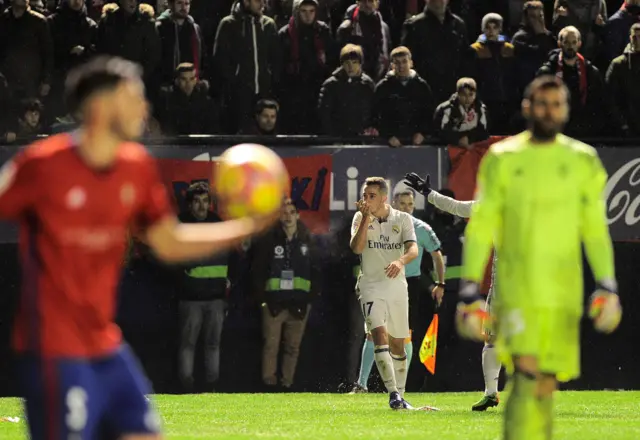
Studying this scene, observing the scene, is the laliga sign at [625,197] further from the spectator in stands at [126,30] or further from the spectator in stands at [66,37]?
the spectator in stands at [66,37]

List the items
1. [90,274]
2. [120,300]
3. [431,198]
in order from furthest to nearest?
[120,300] → [431,198] → [90,274]

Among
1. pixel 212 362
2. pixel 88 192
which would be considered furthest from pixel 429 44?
pixel 88 192

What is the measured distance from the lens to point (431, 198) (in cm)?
1398

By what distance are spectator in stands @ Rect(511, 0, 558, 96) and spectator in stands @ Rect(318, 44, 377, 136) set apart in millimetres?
2007

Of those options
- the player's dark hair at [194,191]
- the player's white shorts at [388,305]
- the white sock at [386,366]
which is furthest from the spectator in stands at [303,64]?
the white sock at [386,366]

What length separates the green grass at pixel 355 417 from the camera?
11.7 metres

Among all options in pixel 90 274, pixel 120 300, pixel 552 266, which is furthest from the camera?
pixel 120 300

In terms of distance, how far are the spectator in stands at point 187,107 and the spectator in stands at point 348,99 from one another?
1362mm

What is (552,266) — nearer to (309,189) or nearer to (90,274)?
(90,274)

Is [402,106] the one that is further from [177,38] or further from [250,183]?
[250,183]

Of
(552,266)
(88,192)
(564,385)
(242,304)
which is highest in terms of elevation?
(88,192)

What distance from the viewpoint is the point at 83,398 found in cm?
563

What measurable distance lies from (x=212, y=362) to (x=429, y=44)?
4.77 m

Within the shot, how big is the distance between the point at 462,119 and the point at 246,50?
2774 millimetres
